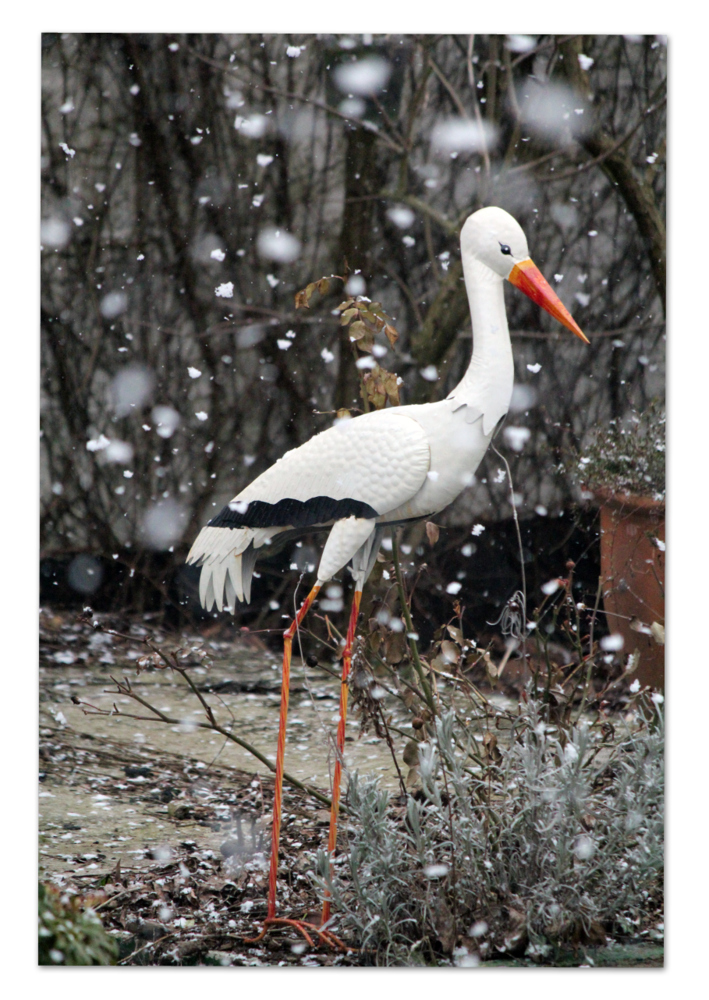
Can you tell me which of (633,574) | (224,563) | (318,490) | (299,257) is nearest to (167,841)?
(224,563)

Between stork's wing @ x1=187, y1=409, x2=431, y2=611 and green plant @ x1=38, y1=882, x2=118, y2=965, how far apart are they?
2.25 feet

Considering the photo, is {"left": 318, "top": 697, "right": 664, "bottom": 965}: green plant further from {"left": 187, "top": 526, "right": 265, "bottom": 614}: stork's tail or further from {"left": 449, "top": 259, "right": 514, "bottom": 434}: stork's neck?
{"left": 449, "top": 259, "right": 514, "bottom": 434}: stork's neck

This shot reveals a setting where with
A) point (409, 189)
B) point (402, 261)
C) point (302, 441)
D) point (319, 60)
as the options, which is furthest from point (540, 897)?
point (319, 60)

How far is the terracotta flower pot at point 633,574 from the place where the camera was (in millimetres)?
2268

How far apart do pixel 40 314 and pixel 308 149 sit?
2.28 ft

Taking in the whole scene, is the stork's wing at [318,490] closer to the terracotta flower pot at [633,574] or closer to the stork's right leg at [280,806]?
the stork's right leg at [280,806]

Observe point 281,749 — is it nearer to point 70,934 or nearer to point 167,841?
point 167,841

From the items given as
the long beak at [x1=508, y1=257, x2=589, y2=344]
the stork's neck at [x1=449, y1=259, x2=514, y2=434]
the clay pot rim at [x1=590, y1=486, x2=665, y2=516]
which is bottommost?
the clay pot rim at [x1=590, y1=486, x2=665, y2=516]

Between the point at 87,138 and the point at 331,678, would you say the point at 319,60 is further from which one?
the point at 331,678

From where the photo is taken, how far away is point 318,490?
2.12 metres

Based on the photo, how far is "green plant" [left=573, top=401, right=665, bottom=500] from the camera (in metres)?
2.27

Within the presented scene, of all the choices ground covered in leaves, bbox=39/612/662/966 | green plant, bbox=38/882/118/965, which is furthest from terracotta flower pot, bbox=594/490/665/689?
green plant, bbox=38/882/118/965

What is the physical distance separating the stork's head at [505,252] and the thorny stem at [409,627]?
588 millimetres
